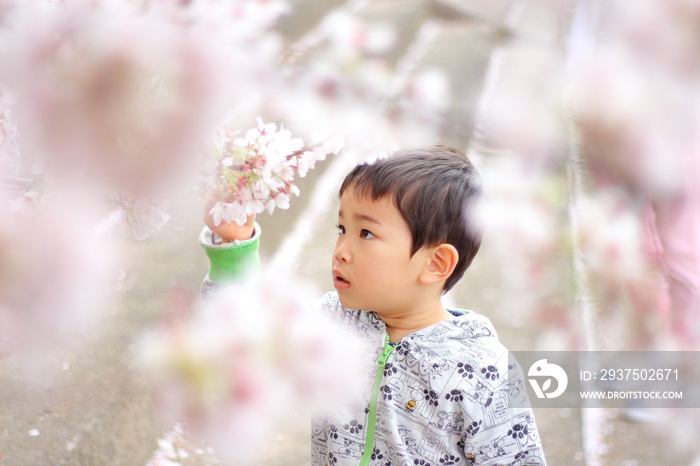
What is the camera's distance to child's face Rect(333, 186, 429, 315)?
2.32 ft

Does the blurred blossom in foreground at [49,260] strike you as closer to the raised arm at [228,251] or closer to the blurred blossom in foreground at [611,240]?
the raised arm at [228,251]

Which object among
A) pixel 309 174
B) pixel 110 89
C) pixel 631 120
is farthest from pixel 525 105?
pixel 309 174

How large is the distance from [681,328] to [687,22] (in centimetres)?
80

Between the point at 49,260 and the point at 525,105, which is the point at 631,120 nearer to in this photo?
the point at 525,105

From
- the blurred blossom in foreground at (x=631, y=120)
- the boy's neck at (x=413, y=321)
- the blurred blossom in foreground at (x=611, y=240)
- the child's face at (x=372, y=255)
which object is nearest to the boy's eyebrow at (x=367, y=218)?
the child's face at (x=372, y=255)

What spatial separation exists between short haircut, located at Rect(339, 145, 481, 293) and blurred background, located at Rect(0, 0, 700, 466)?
0.10ft

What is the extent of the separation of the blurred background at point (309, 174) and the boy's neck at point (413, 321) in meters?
0.13

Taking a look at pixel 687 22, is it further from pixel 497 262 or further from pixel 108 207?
pixel 497 262

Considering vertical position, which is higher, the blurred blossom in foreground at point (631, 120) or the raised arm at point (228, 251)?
the blurred blossom in foreground at point (631, 120)

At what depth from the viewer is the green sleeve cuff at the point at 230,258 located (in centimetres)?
76

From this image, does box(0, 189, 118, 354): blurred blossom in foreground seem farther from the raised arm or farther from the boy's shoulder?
the boy's shoulder

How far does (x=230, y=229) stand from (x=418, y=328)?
230mm

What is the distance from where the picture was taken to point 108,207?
0.49 m

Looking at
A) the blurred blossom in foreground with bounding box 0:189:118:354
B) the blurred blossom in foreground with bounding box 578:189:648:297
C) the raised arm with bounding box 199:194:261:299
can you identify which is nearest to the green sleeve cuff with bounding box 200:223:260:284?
the raised arm with bounding box 199:194:261:299
